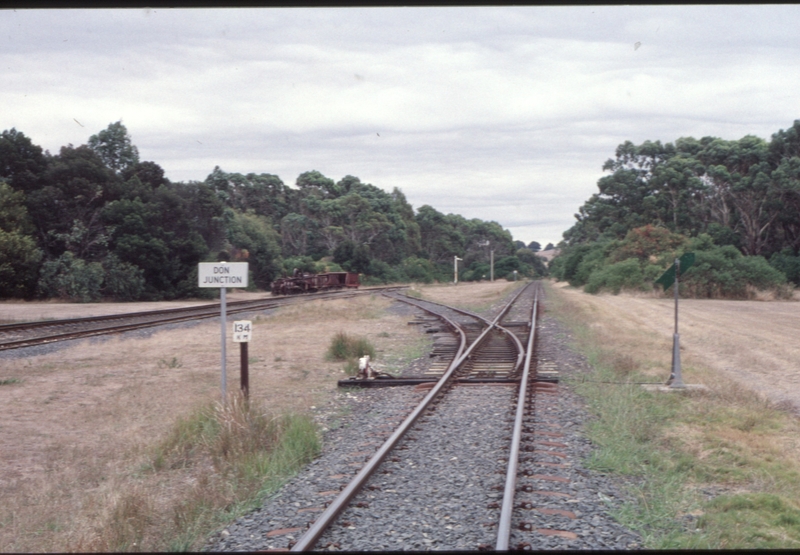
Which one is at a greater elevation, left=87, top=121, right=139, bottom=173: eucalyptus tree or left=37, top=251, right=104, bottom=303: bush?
left=87, top=121, right=139, bottom=173: eucalyptus tree

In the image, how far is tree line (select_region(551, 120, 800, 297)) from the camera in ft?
151

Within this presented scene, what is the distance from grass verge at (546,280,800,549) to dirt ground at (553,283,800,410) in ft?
3.16

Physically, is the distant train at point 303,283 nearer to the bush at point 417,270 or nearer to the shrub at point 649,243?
the shrub at point 649,243

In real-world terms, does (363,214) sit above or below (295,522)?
above

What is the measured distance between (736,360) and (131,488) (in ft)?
44.5

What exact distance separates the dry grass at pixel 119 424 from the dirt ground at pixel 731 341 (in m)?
6.41

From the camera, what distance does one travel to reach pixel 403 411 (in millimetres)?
10188

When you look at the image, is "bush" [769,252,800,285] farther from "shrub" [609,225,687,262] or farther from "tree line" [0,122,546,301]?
"tree line" [0,122,546,301]

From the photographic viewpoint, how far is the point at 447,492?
6527 mm

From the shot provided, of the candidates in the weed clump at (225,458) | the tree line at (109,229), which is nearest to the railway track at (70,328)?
the tree line at (109,229)

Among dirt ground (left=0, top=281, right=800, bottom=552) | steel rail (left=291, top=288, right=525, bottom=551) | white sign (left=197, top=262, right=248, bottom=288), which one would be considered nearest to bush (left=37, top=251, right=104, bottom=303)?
dirt ground (left=0, top=281, right=800, bottom=552)

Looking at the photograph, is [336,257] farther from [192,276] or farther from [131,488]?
[131,488]

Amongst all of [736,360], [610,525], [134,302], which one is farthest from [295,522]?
[134,302]

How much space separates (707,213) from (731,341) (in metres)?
40.3
